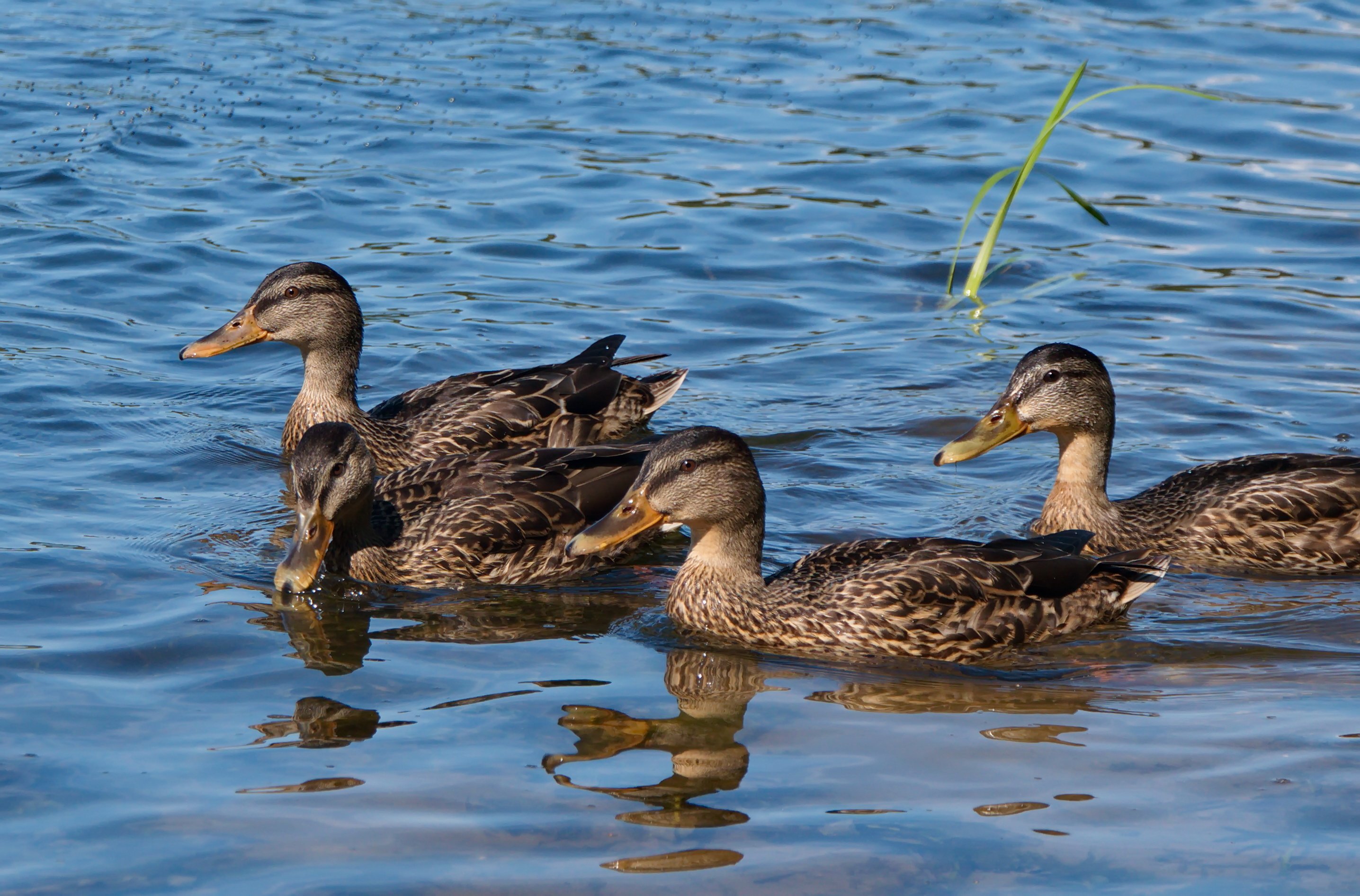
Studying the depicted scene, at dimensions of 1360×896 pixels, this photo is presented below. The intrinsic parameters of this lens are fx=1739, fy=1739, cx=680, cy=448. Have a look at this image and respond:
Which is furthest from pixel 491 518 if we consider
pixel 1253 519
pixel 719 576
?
pixel 1253 519

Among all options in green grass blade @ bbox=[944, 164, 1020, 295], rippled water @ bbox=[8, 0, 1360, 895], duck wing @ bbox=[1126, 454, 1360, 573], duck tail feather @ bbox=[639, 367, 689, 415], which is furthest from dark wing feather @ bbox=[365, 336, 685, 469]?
duck wing @ bbox=[1126, 454, 1360, 573]

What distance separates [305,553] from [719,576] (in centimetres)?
187

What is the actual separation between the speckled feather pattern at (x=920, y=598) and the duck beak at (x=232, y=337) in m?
3.62

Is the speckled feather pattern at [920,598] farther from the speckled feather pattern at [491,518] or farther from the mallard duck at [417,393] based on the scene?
the mallard duck at [417,393]

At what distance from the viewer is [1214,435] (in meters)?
10.5

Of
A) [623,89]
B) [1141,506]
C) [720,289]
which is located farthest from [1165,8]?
[1141,506]

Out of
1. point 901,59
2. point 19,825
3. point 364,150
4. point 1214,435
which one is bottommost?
point 19,825

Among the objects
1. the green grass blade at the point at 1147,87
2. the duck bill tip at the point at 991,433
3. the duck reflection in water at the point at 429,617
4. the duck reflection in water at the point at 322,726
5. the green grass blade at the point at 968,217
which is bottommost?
the duck reflection in water at the point at 322,726

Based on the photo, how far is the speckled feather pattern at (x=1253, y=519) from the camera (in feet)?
28.8

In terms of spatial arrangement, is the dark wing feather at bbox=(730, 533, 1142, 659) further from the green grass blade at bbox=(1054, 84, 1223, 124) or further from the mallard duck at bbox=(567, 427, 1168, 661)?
the green grass blade at bbox=(1054, 84, 1223, 124)

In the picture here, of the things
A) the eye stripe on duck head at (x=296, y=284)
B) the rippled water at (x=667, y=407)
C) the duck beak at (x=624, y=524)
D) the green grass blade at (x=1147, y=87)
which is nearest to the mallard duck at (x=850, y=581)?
the duck beak at (x=624, y=524)

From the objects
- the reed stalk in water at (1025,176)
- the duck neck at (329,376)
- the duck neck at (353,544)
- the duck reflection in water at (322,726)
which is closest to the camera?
the duck reflection in water at (322,726)

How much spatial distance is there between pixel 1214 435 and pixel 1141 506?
163 cm

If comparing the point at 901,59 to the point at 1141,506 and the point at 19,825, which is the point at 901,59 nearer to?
the point at 1141,506
